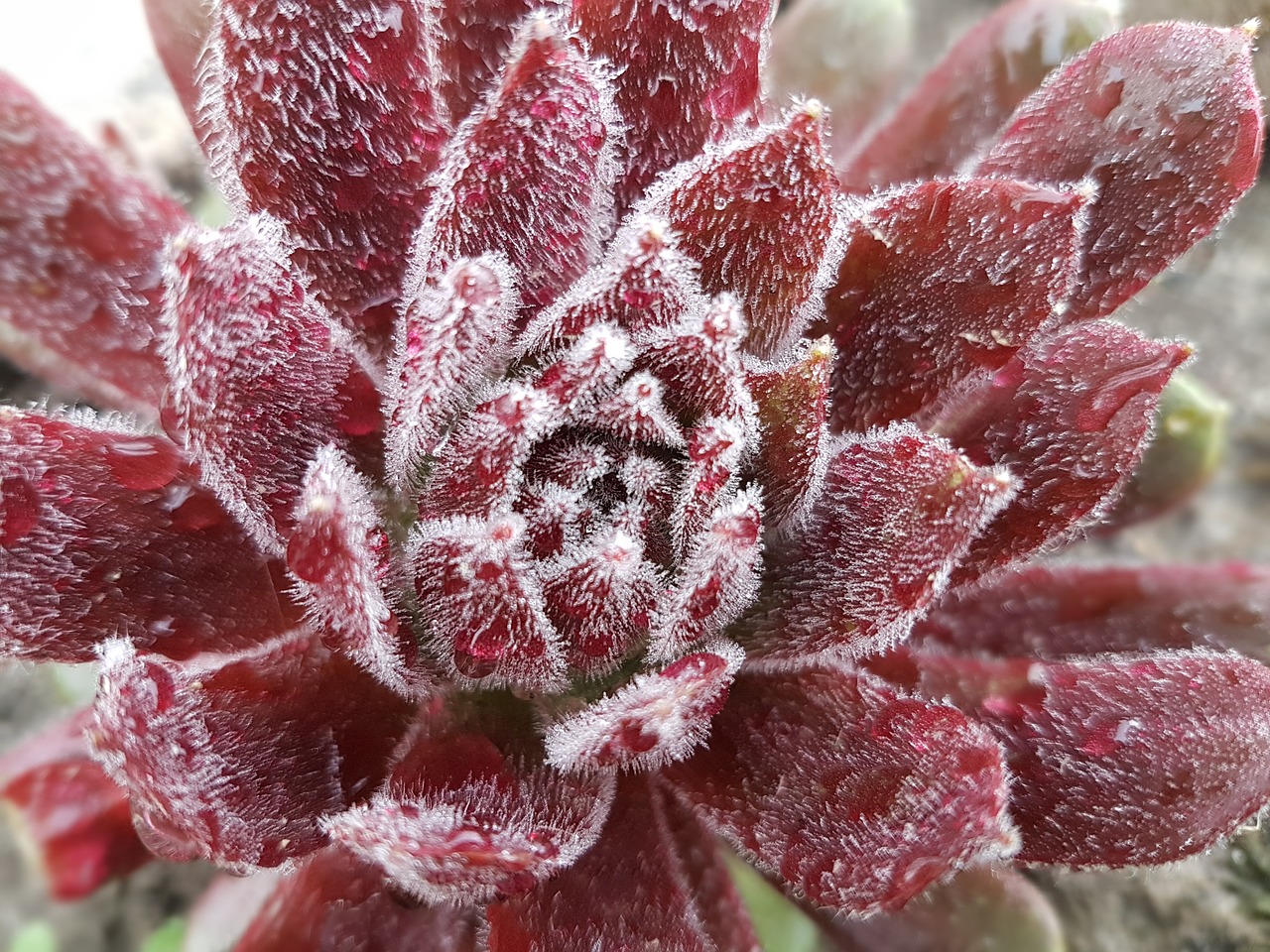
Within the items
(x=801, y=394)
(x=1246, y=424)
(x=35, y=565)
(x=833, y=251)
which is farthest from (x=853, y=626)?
(x=1246, y=424)

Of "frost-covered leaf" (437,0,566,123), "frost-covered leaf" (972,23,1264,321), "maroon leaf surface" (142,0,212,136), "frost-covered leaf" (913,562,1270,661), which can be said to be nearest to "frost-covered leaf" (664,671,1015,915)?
"frost-covered leaf" (913,562,1270,661)

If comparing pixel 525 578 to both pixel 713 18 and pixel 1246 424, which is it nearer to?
pixel 713 18

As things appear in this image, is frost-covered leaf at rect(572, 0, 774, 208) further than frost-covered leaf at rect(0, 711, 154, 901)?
No

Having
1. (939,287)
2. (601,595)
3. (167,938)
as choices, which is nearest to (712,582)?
(601,595)

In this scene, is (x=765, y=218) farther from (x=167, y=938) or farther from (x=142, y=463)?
(x=167, y=938)

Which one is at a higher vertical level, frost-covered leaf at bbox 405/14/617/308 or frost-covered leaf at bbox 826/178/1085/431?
frost-covered leaf at bbox 405/14/617/308

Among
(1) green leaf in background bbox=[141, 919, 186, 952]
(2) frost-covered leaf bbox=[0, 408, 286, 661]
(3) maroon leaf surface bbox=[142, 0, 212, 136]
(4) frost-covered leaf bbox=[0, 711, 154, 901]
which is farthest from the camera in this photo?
(1) green leaf in background bbox=[141, 919, 186, 952]

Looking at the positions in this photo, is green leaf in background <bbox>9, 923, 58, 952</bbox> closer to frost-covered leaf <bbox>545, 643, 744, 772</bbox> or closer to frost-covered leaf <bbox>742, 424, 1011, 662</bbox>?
frost-covered leaf <bbox>545, 643, 744, 772</bbox>
